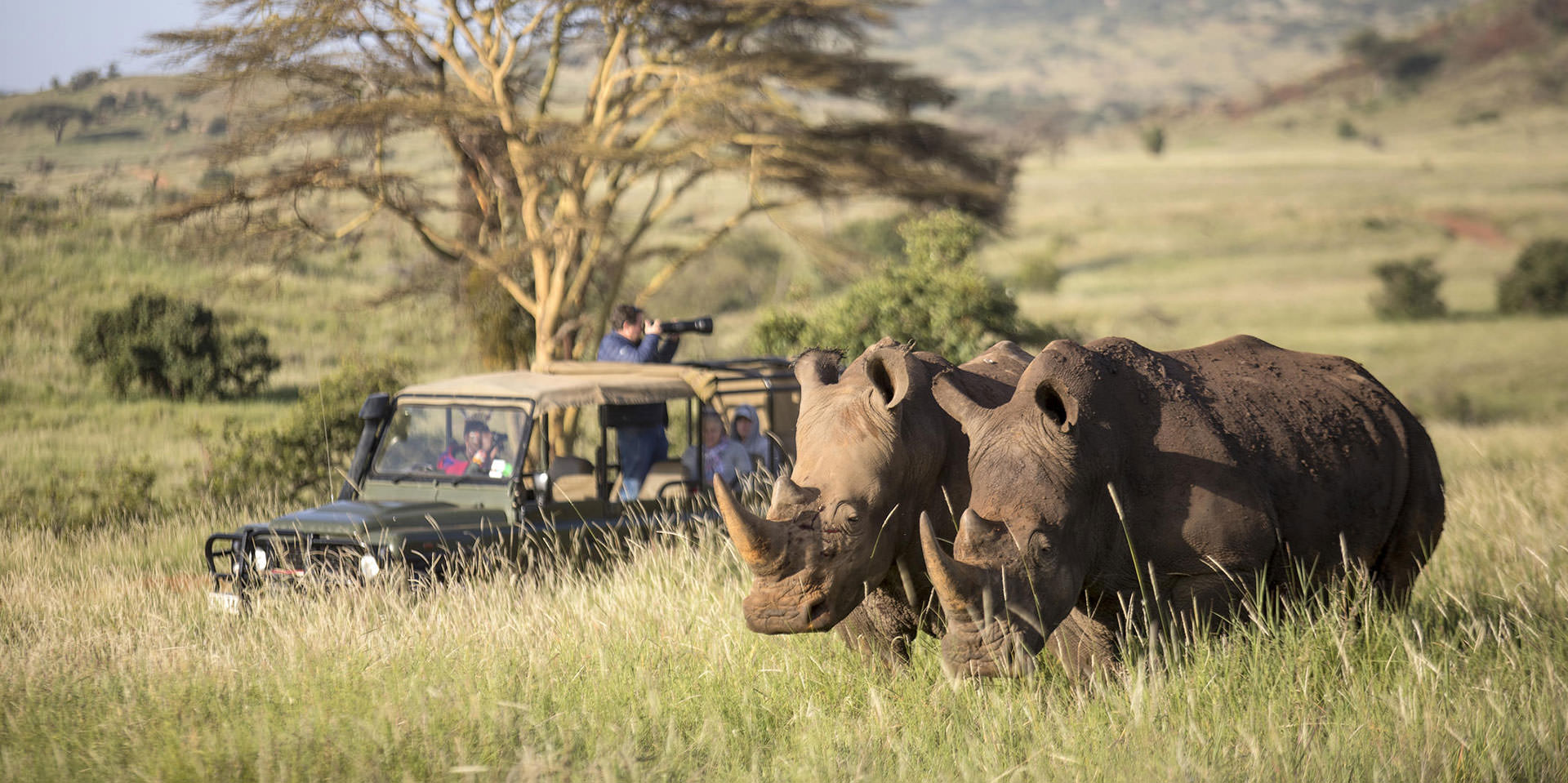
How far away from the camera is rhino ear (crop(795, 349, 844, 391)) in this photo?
183 inches

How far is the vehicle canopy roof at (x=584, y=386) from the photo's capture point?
8.47 meters

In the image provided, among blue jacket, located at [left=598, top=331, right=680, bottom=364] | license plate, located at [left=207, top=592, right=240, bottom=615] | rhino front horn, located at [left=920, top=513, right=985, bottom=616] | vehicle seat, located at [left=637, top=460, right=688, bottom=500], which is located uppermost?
blue jacket, located at [left=598, top=331, right=680, bottom=364]

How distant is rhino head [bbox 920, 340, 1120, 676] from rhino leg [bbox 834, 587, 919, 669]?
84cm

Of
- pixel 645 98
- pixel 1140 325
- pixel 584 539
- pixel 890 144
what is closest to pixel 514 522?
pixel 584 539

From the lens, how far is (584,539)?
8.27m

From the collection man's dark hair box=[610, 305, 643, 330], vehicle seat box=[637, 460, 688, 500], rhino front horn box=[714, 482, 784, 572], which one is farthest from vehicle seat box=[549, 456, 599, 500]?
rhino front horn box=[714, 482, 784, 572]

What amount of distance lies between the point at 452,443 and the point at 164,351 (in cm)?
1313

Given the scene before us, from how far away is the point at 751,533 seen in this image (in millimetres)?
3834

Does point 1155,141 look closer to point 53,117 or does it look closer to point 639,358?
point 53,117

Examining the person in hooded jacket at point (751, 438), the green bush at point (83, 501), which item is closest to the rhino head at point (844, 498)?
the person in hooded jacket at point (751, 438)

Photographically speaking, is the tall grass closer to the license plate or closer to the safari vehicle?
the license plate

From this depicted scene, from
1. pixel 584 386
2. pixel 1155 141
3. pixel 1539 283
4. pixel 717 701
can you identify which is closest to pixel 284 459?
pixel 584 386

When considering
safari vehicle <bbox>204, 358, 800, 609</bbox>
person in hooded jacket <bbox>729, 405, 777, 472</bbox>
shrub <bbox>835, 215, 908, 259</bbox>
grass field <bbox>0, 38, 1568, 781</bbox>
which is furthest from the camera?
shrub <bbox>835, 215, 908, 259</bbox>

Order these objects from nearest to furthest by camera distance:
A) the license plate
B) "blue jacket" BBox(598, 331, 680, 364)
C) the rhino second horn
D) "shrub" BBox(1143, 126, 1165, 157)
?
the rhino second horn, the license plate, "blue jacket" BBox(598, 331, 680, 364), "shrub" BBox(1143, 126, 1165, 157)
